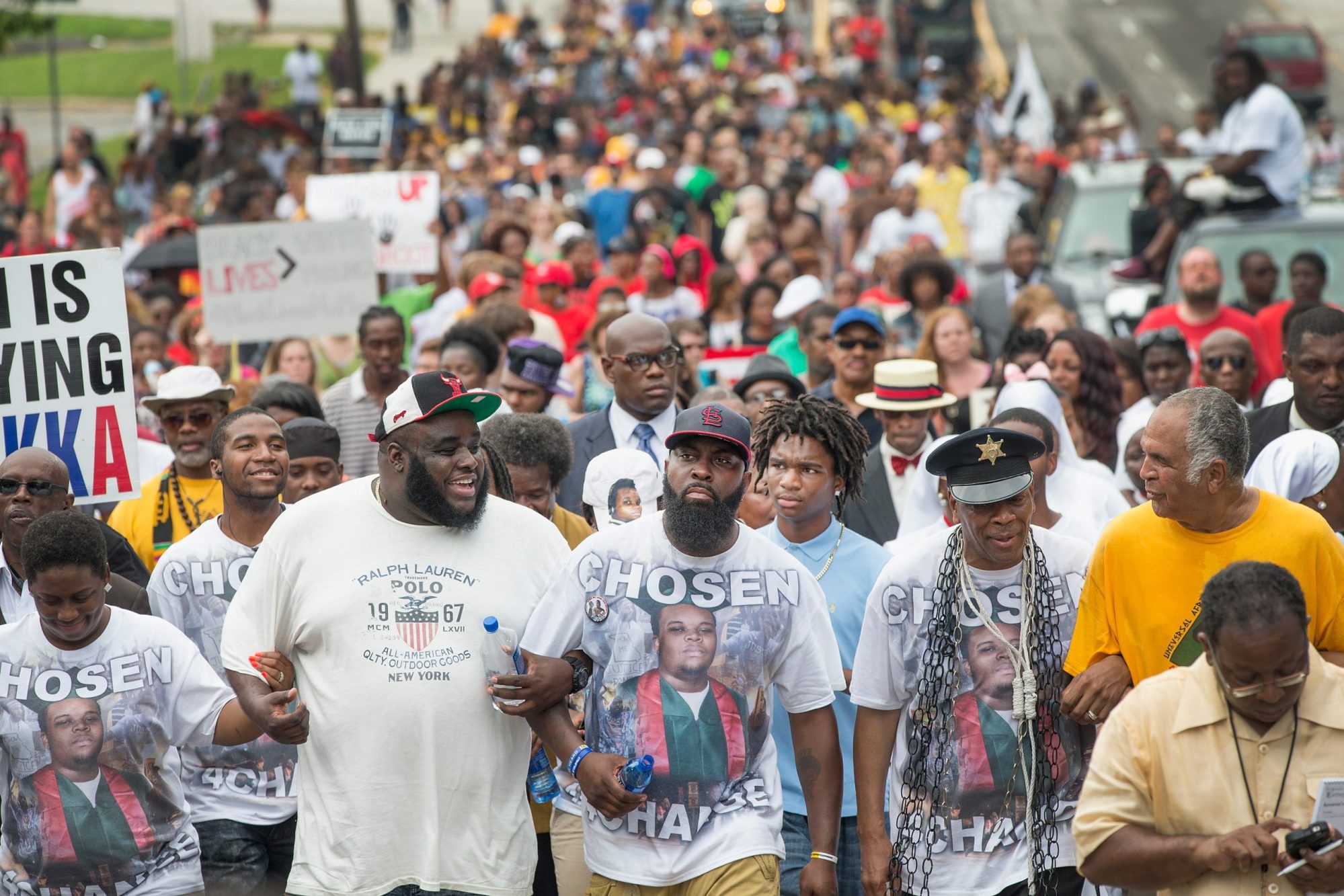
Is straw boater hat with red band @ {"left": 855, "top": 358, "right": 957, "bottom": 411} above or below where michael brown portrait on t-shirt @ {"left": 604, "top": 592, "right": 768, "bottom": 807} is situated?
above

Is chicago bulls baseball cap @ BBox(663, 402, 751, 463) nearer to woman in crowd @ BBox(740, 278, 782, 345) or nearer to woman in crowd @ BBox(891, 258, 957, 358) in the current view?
woman in crowd @ BBox(891, 258, 957, 358)

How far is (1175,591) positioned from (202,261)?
8.38m

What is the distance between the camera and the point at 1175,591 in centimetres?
512

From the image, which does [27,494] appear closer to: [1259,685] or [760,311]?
[1259,685]

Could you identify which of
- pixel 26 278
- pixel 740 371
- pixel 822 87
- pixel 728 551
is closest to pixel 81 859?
pixel 728 551

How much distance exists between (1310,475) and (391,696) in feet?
10.4

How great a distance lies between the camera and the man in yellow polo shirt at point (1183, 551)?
5.02 metres

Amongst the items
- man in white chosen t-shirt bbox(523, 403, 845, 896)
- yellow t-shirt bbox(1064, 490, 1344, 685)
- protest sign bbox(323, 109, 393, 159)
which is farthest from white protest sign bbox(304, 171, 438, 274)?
yellow t-shirt bbox(1064, 490, 1344, 685)

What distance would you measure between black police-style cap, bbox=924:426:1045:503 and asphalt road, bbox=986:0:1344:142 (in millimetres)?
34712

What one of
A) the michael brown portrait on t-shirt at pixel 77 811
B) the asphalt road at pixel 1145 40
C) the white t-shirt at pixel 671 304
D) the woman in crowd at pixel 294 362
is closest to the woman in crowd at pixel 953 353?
the white t-shirt at pixel 671 304

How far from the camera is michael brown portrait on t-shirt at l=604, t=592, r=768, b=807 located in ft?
16.9

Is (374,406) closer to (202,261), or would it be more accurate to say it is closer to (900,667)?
(202,261)

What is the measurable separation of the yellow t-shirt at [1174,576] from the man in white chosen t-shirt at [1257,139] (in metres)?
9.35

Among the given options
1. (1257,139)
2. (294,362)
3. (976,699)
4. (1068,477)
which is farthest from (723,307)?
(976,699)
